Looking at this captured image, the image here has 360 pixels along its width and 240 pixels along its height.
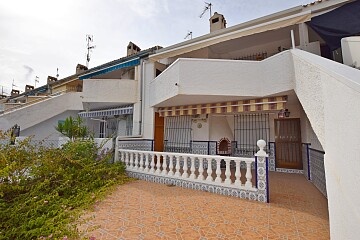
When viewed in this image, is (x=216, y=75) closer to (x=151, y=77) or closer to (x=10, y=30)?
(x=151, y=77)

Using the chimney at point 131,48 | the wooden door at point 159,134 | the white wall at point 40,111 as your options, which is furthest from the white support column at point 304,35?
the white wall at point 40,111

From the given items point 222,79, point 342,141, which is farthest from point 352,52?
point 342,141

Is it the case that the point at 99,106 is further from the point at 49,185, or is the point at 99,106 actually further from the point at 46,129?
the point at 49,185

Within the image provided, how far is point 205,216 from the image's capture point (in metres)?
6.03

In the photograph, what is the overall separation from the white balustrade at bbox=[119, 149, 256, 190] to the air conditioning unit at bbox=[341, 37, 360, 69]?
17.1 ft

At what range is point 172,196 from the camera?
8047 millimetres

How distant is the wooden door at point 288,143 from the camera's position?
13.6 meters

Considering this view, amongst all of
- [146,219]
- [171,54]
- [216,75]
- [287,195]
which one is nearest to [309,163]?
[287,195]

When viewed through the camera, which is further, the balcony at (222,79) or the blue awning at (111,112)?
the blue awning at (111,112)

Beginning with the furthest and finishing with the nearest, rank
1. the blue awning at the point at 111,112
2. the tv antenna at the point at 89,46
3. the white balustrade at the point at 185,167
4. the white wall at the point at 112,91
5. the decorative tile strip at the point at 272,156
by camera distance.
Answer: the tv antenna at the point at 89,46, the blue awning at the point at 111,112, the white wall at the point at 112,91, the decorative tile strip at the point at 272,156, the white balustrade at the point at 185,167

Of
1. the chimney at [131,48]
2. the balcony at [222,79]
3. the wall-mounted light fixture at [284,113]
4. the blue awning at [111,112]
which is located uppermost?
the chimney at [131,48]

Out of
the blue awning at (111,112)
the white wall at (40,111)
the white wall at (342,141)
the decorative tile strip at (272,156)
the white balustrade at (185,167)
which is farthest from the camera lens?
the white wall at (40,111)

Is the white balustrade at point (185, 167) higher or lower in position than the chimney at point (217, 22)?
lower

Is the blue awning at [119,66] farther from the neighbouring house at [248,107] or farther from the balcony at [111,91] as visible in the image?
the balcony at [111,91]
